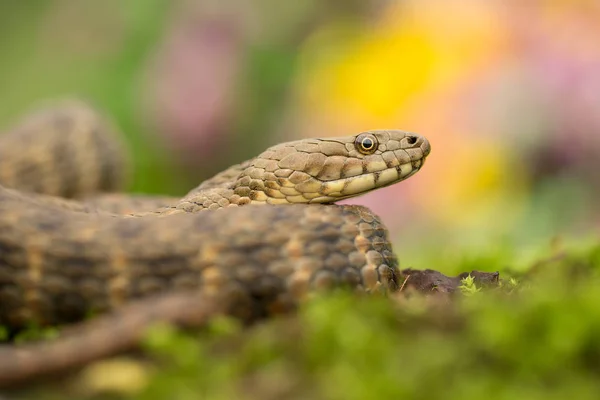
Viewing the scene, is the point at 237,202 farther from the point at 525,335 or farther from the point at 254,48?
the point at 254,48

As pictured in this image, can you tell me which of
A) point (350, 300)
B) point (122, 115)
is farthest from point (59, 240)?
point (122, 115)

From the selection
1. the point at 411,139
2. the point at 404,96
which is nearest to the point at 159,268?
the point at 411,139

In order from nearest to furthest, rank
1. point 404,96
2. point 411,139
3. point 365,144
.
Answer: point 365,144
point 411,139
point 404,96

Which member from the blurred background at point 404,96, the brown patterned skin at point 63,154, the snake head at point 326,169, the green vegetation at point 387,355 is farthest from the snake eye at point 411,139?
the brown patterned skin at point 63,154

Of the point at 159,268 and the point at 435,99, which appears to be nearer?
the point at 159,268

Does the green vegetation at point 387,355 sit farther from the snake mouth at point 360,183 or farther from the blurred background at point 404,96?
the blurred background at point 404,96

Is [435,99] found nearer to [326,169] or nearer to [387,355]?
[326,169]

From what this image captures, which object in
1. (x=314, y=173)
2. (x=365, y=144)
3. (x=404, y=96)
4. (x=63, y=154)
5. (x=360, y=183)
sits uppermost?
(x=404, y=96)

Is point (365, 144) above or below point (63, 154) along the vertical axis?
below
